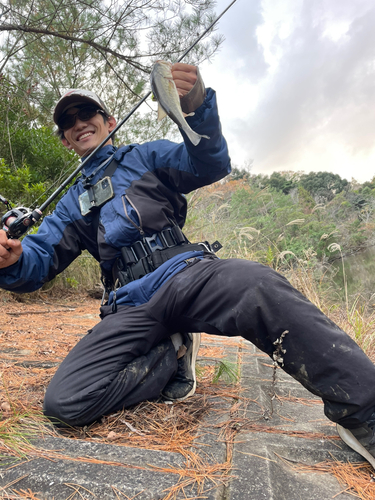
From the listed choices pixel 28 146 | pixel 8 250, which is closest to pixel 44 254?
pixel 8 250

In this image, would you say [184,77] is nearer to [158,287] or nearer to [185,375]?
[158,287]

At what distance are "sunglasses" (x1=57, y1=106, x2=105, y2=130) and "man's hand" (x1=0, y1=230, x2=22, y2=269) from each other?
896mm

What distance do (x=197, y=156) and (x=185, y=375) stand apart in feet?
3.60

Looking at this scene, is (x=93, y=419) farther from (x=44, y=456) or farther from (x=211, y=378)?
(x=211, y=378)

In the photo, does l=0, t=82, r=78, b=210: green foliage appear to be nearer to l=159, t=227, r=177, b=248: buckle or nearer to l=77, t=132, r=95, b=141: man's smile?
l=77, t=132, r=95, b=141: man's smile

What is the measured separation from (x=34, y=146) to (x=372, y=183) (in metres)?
20.6

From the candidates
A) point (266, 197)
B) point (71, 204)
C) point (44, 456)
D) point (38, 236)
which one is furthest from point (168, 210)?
point (266, 197)

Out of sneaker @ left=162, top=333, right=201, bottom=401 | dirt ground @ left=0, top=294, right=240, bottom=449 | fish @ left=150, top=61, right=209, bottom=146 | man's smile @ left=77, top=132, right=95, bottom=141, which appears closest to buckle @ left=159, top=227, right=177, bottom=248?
sneaker @ left=162, top=333, right=201, bottom=401

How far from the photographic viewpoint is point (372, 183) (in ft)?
67.3

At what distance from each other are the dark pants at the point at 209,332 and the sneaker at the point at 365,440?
29 millimetres

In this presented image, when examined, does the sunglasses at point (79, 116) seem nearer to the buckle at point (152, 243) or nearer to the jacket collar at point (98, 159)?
the jacket collar at point (98, 159)

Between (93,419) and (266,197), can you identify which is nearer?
(93,419)

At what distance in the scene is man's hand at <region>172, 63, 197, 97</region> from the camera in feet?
4.99

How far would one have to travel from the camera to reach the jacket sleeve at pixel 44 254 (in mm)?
1822
